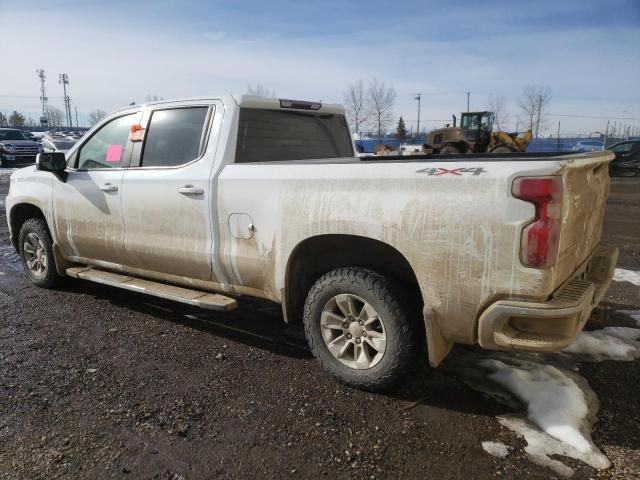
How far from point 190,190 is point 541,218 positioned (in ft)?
8.23

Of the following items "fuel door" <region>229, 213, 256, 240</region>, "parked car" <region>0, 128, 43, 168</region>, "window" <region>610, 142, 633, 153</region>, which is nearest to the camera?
"fuel door" <region>229, 213, 256, 240</region>

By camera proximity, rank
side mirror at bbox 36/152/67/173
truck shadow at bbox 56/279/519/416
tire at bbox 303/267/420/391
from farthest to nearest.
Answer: side mirror at bbox 36/152/67/173 → truck shadow at bbox 56/279/519/416 → tire at bbox 303/267/420/391

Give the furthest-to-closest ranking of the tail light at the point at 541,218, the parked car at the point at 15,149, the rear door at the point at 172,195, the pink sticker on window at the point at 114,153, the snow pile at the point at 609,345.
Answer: the parked car at the point at 15,149 → the pink sticker on window at the point at 114,153 → the rear door at the point at 172,195 → the snow pile at the point at 609,345 → the tail light at the point at 541,218

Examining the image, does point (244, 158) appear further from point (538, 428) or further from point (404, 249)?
point (538, 428)

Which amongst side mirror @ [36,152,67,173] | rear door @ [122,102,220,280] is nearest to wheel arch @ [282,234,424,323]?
rear door @ [122,102,220,280]

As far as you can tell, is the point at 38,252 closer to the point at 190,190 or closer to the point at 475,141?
the point at 190,190

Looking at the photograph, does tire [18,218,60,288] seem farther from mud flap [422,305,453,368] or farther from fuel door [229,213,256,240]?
mud flap [422,305,453,368]

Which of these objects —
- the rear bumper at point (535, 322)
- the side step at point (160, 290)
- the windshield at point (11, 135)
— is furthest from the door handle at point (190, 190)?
the windshield at point (11, 135)

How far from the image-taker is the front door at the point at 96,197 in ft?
14.9

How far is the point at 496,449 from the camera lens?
2684 millimetres

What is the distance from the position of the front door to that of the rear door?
160mm

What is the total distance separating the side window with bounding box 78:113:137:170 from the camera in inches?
182

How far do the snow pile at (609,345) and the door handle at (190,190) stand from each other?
2920 millimetres

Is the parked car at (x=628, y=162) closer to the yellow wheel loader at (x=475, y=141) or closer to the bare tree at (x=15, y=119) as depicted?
the yellow wheel loader at (x=475, y=141)
